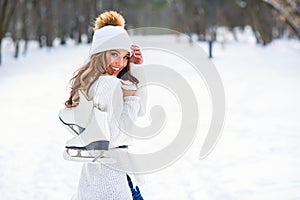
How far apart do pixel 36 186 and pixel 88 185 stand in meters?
3.14

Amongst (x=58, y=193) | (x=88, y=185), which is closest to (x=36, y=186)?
(x=58, y=193)

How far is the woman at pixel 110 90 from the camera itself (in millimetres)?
1968

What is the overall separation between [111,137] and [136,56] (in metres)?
0.39

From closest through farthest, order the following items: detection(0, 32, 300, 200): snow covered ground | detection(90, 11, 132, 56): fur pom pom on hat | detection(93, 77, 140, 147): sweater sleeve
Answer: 1. detection(93, 77, 140, 147): sweater sleeve
2. detection(90, 11, 132, 56): fur pom pom on hat
3. detection(0, 32, 300, 200): snow covered ground

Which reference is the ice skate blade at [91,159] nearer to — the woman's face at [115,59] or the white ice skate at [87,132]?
the white ice skate at [87,132]

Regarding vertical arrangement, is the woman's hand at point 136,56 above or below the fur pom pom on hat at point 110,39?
below

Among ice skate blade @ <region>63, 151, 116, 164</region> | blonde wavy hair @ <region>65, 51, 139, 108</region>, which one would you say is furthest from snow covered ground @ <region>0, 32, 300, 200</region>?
ice skate blade @ <region>63, 151, 116, 164</region>

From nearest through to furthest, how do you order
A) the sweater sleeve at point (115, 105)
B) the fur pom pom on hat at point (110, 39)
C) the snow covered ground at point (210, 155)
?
the sweater sleeve at point (115, 105) → the fur pom pom on hat at point (110, 39) → the snow covered ground at point (210, 155)

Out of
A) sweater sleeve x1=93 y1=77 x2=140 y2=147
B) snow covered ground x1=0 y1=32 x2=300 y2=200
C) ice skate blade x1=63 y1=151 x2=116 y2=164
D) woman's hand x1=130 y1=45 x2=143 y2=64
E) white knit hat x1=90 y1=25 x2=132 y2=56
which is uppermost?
white knit hat x1=90 y1=25 x2=132 y2=56

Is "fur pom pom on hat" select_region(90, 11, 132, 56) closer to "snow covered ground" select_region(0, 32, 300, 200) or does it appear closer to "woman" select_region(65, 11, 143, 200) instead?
"woman" select_region(65, 11, 143, 200)

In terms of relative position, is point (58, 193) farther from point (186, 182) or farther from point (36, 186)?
point (186, 182)

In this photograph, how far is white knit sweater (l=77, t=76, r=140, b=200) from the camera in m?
1.95

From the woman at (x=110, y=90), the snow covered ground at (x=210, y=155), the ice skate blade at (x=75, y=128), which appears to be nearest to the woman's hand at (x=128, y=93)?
the woman at (x=110, y=90)

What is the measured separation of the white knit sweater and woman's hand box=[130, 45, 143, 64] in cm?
20
